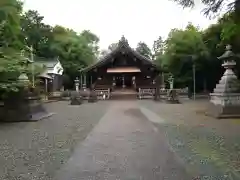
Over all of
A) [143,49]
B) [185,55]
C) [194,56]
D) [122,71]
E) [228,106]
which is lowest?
[228,106]

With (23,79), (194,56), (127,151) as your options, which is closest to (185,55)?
(194,56)

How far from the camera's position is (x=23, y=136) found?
10.6 m

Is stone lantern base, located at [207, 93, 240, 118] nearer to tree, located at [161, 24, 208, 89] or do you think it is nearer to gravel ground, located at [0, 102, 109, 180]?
gravel ground, located at [0, 102, 109, 180]

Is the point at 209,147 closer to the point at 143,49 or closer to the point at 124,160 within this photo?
the point at 124,160

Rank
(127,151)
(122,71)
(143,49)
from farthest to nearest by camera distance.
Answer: (143,49) → (122,71) → (127,151)

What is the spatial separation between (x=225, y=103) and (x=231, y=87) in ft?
2.69

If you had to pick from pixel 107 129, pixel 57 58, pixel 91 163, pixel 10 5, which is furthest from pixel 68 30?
pixel 91 163

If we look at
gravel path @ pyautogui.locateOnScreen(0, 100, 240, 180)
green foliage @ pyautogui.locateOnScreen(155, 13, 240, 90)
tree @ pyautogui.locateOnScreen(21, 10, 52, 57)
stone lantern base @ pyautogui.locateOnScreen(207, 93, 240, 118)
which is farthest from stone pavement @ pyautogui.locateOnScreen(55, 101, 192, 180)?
tree @ pyautogui.locateOnScreen(21, 10, 52, 57)

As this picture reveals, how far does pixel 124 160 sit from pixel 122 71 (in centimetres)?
3137

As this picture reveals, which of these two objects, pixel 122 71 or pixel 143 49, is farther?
pixel 143 49

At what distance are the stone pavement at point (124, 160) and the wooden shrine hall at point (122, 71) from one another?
2815 cm

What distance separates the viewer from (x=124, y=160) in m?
6.74

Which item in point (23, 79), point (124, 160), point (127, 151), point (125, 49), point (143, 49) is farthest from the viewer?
point (143, 49)

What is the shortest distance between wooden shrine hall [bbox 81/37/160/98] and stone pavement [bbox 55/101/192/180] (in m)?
28.2
